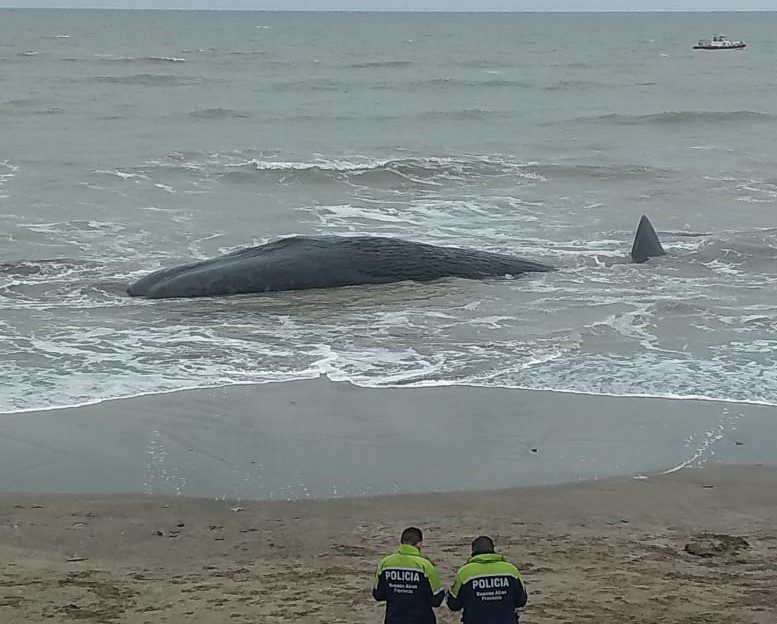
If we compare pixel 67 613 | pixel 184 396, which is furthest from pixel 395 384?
pixel 67 613

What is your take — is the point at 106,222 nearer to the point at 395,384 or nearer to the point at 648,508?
the point at 395,384

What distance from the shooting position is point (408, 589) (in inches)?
215

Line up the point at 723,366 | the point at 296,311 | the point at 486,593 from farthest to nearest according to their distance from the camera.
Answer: the point at 296,311, the point at 723,366, the point at 486,593

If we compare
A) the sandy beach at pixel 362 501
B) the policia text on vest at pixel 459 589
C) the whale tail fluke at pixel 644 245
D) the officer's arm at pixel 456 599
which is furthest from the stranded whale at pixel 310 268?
the officer's arm at pixel 456 599

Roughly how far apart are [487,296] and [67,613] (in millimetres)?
9125

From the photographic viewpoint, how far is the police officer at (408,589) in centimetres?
547

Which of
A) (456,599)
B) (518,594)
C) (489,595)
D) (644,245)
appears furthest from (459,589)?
(644,245)

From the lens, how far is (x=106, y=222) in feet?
69.9

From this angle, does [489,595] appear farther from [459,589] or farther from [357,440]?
[357,440]

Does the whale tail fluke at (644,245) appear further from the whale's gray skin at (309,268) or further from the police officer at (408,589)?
the police officer at (408,589)

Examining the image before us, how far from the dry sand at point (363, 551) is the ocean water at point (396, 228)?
8.25 feet

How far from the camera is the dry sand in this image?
22.1 feet

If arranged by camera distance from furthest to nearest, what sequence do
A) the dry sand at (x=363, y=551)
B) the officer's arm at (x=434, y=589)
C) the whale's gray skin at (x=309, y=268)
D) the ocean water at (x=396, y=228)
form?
1. the whale's gray skin at (x=309, y=268)
2. the ocean water at (x=396, y=228)
3. the dry sand at (x=363, y=551)
4. the officer's arm at (x=434, y=589)

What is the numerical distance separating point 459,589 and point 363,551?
2.38 m
